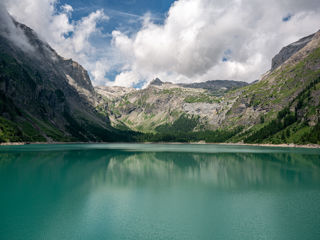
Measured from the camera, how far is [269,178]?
54.3 meters

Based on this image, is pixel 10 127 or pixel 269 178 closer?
pixel 269 178

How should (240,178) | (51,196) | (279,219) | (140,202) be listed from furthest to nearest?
(240,178) → (51,196) → (140,202) → (279,219)

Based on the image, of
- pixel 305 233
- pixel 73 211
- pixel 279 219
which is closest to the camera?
pixel 305 233

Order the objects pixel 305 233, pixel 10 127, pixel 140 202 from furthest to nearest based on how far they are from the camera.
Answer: pixel 10 127, pixel 140 202, pixel 305 233

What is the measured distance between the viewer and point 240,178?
5409cm

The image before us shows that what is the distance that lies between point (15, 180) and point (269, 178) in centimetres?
5677

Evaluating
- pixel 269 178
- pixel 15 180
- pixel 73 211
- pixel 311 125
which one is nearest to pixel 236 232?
pixel 73 211

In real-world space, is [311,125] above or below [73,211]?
above

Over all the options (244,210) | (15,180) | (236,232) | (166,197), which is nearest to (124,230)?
(236,232)

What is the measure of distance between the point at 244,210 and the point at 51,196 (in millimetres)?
29734

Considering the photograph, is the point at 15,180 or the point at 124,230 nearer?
the point at 124,230

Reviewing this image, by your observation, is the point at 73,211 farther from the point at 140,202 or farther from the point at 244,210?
the point at 244,210

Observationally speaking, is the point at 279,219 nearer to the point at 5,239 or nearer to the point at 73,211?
the point at 73,211

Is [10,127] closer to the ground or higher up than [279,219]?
higher up
